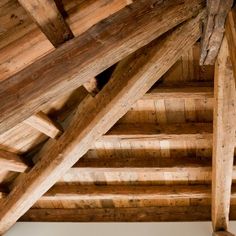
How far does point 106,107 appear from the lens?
229 centimetres

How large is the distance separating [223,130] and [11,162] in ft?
5.88

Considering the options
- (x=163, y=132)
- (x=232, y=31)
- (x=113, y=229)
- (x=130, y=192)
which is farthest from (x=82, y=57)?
(x=113, y=229)

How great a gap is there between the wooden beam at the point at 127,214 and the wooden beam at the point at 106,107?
3.02 feet

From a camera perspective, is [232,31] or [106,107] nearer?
[232,31]

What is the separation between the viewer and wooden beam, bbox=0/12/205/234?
198cm

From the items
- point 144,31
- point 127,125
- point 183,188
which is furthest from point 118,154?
point 144,31

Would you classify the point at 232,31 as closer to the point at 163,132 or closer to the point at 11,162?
the point at 163,132

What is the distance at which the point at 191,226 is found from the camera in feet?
12.5

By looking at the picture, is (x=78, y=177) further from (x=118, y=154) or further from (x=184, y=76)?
A: (x=184, y=76)

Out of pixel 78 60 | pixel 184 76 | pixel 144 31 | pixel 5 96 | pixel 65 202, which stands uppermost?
pixel 184 76

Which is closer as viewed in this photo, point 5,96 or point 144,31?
point 5,96

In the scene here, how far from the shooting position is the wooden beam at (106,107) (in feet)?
6.50

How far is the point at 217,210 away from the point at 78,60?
95.3 inches

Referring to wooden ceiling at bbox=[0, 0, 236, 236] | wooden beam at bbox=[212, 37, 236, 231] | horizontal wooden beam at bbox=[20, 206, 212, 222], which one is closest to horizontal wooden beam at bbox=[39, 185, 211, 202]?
wooden ceiling at bbox=[0, 0, 236, 236]
